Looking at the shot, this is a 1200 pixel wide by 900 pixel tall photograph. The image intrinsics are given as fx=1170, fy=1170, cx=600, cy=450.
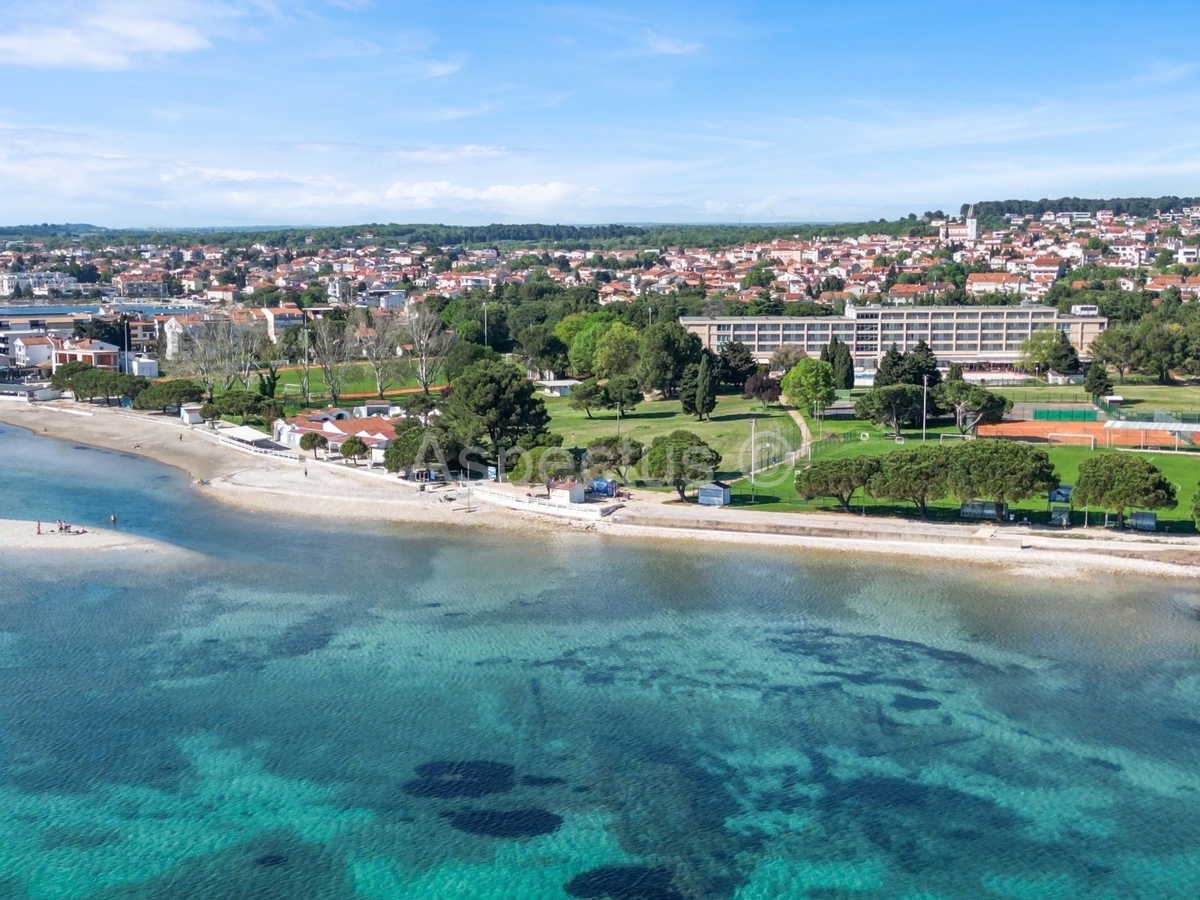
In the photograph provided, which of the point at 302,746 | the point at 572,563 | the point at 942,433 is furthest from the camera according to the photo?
the point at 942,433

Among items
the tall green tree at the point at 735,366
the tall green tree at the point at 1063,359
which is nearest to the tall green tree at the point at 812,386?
the tall green tree at the point at 735,366

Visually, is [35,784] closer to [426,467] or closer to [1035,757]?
[1035,757]

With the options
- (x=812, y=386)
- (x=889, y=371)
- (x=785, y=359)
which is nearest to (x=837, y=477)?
(x=812, y=386)

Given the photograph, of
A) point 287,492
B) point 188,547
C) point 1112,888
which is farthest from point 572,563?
point 1112,888

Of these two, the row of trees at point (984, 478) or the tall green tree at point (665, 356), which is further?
the tall green tree at point (665, 356)

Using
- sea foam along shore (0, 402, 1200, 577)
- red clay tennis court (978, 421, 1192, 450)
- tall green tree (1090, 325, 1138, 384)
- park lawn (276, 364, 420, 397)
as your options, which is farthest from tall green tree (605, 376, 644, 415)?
tall green tree (1090, 325, 1138, 384)

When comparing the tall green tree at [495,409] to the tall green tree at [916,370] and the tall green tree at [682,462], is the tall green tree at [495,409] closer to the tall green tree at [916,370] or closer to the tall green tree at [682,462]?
the tall green tree at [682,462]
